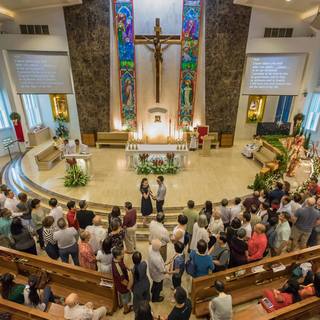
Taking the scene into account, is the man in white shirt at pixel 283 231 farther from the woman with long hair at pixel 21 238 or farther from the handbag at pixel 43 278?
the woman with long hair at pixel 21 238

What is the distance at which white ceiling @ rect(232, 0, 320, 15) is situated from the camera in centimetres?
Answer: 777

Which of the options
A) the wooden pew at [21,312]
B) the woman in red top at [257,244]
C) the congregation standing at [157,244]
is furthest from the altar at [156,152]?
the wooden pew at [21,312]

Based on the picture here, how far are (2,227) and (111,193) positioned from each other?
3.03 m

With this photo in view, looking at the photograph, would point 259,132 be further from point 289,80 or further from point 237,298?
point 237,298

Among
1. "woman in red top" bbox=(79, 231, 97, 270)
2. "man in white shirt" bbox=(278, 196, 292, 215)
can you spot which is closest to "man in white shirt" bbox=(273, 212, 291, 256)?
"man in white shirt" bbox=(278, 196, 292, 215)

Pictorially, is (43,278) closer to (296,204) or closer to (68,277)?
(68,277)

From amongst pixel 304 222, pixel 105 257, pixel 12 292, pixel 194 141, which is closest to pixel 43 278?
pixel 12 292

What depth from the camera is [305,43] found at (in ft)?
29.3

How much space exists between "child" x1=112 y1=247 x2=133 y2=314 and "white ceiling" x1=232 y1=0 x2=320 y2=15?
30.5 ft

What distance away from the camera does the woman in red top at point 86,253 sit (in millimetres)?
3283

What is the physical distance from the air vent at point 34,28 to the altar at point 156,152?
5731 millimetres

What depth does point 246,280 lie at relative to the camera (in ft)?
11.7

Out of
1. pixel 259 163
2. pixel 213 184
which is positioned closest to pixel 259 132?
pixel 259 163

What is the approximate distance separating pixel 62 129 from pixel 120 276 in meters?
9.56
